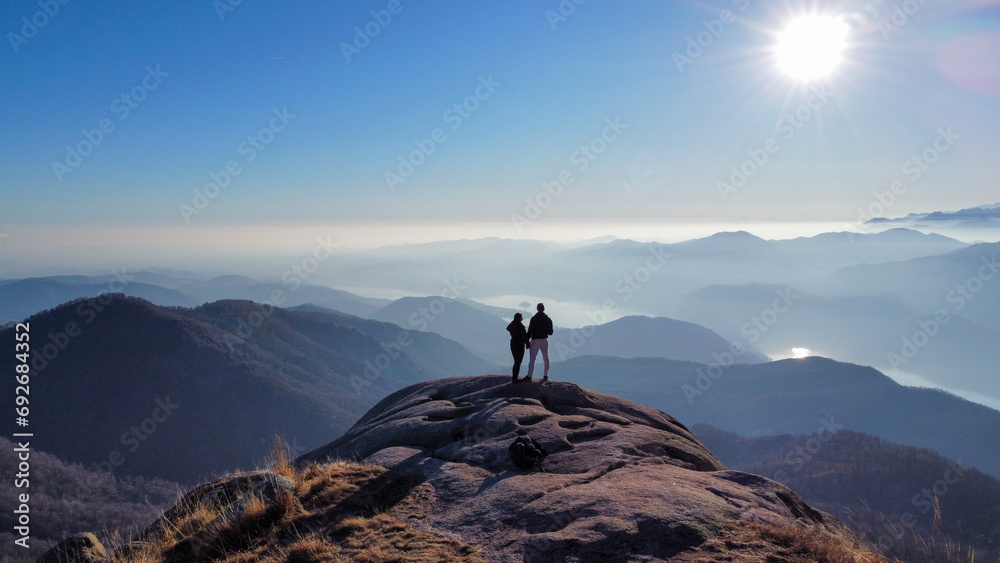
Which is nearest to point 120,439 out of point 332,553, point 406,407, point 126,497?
point 126,497

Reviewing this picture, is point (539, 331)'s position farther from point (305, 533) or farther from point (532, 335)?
point (305, 533)

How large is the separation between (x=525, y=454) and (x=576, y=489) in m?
2.07

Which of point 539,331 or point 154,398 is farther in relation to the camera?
point 154,398

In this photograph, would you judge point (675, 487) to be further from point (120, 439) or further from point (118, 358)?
point (118, 358)

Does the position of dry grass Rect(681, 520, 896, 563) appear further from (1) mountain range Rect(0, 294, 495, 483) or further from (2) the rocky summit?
(1) mountain range Rect(0, 294, 495, 483)

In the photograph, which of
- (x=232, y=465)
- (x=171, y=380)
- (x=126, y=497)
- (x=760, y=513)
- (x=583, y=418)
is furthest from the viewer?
(x=171, y=380)

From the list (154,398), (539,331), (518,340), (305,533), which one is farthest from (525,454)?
(154,398)

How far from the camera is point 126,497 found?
4577 inches

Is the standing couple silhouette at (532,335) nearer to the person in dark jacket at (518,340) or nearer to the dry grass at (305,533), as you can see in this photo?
the person in dark jacket at (518,340)

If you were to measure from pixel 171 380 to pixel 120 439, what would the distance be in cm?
2681

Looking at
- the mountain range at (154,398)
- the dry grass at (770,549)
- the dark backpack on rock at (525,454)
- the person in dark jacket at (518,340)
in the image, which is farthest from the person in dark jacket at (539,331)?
the mountain range at (154,398)

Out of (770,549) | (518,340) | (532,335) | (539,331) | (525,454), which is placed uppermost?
(539,331)

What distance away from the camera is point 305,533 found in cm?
1041

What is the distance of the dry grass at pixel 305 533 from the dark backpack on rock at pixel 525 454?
288cm
